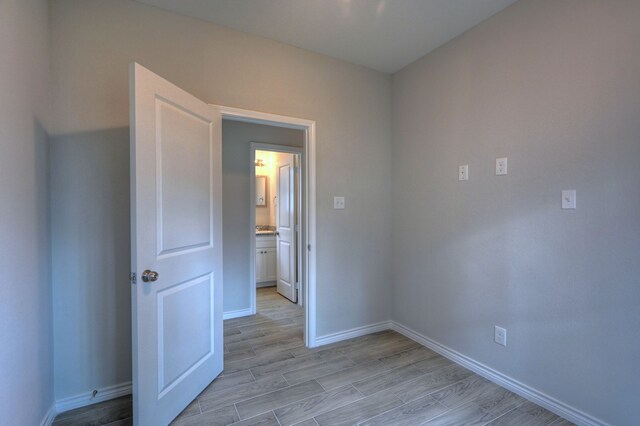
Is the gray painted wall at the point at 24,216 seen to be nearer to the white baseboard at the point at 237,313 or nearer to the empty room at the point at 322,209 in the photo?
the empty room at the point at 322,209

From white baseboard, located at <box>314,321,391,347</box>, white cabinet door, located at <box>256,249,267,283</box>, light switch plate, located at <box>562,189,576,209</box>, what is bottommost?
white baseboard, located at <box>314,321,391,347</box>

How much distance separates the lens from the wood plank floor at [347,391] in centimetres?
173

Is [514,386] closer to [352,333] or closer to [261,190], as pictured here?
[352,333]

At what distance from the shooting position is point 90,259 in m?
1.85

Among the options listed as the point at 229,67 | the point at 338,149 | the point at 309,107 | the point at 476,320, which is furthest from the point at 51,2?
the point at 476,320

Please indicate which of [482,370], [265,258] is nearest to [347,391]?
[482,370]

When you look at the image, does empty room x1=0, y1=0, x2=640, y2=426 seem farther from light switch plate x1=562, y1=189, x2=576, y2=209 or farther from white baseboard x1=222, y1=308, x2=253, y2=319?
white baseboard x1=222, y1=308, x2=253, y2=319

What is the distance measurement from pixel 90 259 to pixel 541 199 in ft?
9.54

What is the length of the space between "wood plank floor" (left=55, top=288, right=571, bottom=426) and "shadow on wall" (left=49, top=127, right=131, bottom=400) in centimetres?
28

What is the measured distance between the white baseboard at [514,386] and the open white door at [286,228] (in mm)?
1840

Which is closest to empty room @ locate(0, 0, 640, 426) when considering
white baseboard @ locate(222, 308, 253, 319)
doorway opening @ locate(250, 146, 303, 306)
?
white baseboard @ locate(222, 308, 253, 319)

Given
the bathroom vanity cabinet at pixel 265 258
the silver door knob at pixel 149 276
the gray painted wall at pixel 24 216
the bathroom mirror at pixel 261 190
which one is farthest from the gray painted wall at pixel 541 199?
the bathroom mirror at pixel 261 190

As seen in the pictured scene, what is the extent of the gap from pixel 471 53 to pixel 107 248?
2985 millimetres

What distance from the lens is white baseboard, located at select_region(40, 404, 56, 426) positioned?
1.62m
